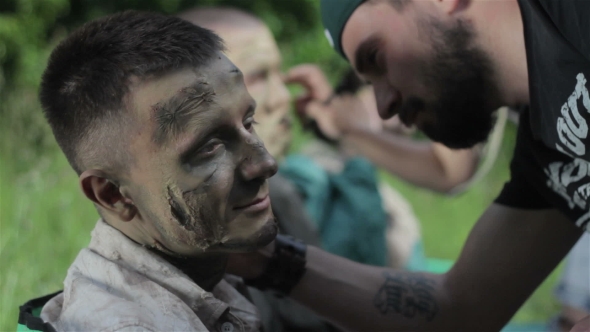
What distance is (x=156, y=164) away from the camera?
145 cm

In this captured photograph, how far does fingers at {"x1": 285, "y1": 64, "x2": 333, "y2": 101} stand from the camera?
3.77 m

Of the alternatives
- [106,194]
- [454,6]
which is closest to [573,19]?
[454,6]

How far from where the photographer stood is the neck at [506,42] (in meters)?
1.86

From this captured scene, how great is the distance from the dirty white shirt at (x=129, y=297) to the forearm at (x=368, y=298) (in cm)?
45

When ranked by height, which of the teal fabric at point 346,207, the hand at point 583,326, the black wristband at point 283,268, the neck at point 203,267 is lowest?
the teal fabric at point 346,207

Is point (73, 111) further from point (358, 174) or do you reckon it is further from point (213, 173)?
point (358, 174)

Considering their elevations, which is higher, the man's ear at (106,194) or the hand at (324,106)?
the man's ear at (106,194)

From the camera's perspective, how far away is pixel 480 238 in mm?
2143

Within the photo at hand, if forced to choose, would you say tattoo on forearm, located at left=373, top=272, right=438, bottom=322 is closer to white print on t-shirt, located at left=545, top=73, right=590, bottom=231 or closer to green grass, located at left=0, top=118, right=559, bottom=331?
white print on t-shirt, located at left=545, top=73, right=590, bottom=231

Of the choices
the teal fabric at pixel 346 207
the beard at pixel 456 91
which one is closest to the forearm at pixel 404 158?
the teal fabric at pixel 346 207

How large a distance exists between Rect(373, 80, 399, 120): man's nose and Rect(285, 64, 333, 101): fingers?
1616 mm

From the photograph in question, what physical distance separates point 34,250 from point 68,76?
1973mm

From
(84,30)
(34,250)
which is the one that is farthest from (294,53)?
(84,30)

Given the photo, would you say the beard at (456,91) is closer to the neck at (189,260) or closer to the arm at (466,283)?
the arm at (466,283)
